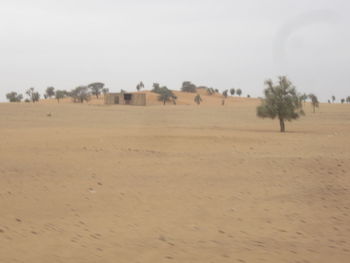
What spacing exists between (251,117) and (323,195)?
51043mm

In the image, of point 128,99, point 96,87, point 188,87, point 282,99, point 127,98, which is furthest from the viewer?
point 188,87

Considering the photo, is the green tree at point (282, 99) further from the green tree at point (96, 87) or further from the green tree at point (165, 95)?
the green tree at point (96, 87)

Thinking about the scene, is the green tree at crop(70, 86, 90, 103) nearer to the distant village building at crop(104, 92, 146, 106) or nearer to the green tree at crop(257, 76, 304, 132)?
the distant village building at crop(104, 92, 146, 106)

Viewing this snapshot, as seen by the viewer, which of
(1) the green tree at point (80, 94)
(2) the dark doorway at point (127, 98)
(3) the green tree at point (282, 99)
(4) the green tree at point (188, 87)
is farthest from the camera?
(4) the green tree at point (188, 87)

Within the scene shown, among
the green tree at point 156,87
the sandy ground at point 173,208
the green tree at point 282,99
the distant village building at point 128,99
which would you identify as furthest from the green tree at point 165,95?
the sandy ground at point 173,208

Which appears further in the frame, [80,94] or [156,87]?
[156,87]

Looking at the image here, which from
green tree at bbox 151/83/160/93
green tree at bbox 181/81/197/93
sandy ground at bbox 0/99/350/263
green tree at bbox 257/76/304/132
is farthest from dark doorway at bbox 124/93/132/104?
sandy ground at bbox 0/99/350/263

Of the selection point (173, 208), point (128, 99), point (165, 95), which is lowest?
point (173, 208)

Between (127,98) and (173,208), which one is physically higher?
(127,98)

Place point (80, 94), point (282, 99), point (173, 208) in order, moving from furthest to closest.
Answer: point (80, 94) < point (282, 99) < point (173, 208)

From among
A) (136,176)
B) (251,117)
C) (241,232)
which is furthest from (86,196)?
(251,117)

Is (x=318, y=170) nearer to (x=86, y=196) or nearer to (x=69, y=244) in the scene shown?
(x=86, y=196)

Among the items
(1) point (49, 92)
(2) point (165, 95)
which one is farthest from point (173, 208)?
(1) point (49, 92)

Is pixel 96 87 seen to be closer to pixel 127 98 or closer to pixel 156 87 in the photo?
pixel 156 87
